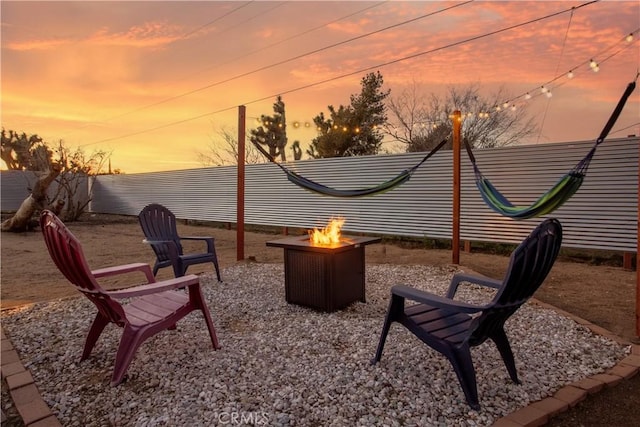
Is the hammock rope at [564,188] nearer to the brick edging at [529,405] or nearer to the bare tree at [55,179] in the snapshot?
the brick edging at [529,405]

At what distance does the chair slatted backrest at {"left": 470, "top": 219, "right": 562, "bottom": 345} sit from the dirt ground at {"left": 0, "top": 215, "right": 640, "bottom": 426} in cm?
48

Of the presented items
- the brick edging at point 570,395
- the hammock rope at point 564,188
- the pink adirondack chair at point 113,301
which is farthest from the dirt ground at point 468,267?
the pink adirondack chair at point 113,301

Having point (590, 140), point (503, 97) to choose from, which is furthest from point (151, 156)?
point (590, 140)

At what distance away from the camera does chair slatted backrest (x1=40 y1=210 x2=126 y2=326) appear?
1.73 metres

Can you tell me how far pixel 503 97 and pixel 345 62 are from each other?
7693 mm

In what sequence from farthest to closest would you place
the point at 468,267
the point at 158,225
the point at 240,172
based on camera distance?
the point at 240,172 < the point at 468,267 < the point at 158,225

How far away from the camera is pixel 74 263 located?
5.78 feet

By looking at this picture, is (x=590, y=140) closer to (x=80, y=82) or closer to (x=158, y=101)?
(x=80, y=82)

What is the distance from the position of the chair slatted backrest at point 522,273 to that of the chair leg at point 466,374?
8 centimetres

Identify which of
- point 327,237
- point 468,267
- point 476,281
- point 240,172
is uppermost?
point 240,172

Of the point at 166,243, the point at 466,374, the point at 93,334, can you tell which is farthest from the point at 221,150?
the point at 466,374

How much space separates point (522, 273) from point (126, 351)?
74.7 inches

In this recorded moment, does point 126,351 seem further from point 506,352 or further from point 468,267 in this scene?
point 468,267

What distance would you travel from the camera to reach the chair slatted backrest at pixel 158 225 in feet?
12.3
